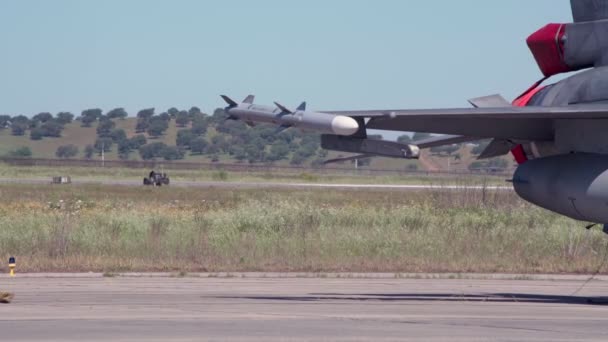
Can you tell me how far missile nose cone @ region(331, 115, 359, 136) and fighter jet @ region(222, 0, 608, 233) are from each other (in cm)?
8

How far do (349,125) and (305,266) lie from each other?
8.64 m

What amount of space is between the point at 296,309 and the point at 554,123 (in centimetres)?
497

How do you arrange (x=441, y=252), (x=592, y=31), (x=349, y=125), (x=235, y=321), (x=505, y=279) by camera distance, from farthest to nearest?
(x=441, y=252), (x=505, y=279), (x=592, y=31), (x=349, y=125), (x=235, y=321)

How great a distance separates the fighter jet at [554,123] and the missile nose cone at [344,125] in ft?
0.26

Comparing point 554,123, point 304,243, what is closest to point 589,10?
point 554,123

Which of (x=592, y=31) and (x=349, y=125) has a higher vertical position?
(x=592, y=31)

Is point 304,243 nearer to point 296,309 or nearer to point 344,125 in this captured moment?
point 296,309

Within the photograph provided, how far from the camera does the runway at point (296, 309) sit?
12.4 m

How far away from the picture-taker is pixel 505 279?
21.5 meters

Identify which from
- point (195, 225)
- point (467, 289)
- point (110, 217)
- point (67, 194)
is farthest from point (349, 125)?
point (67, 194)

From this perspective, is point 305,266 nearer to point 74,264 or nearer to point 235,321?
point 74,264

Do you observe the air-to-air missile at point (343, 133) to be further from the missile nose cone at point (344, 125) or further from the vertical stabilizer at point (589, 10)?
the vertical stabilizer at point (589, 10)

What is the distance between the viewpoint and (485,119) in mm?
16234

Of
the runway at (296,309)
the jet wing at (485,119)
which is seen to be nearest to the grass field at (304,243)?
the runway at (296,309)
